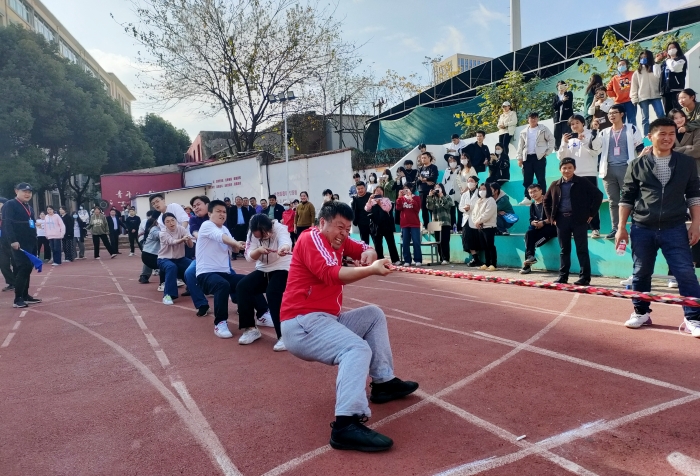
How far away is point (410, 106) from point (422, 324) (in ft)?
69.3

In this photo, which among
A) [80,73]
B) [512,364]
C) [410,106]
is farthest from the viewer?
[80,73]

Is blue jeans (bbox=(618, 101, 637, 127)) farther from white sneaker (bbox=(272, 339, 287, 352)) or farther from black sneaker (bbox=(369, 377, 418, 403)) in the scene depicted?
black sneaker (bbox=(369, 377, 418, 403))

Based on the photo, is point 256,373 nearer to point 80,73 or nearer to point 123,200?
point 123,200

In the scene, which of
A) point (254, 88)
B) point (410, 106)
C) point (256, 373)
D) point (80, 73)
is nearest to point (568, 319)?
point (256, 373)

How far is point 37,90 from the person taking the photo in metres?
27.3

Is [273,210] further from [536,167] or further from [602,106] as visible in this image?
[602,106]

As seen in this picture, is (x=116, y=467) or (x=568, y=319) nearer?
(x=116, y=467)

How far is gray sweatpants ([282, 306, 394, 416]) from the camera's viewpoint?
323 cm

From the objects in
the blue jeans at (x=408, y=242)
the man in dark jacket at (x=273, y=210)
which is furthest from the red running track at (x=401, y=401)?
the man in dark jacket at (x=273, y=210)

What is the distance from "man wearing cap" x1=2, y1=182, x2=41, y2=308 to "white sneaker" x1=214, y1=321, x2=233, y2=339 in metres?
4.84

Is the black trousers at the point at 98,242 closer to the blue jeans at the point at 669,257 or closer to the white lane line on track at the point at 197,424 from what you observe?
the white lane line on track at the point at 197,424

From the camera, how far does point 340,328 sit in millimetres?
3596

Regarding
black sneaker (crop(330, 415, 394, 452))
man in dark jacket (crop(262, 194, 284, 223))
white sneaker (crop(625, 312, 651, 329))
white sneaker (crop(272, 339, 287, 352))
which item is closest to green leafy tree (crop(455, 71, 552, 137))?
man in dark jacket (crop(262, 194, 284, 223))

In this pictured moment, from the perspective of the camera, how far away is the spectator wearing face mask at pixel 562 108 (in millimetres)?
12117
